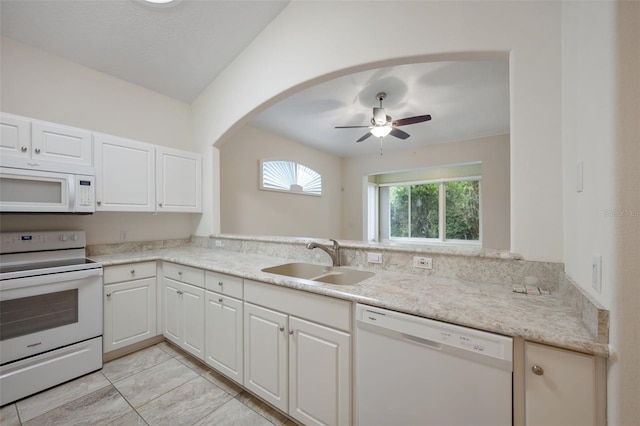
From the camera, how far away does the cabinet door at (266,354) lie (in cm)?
151

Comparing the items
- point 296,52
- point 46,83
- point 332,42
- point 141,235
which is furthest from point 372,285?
point 46,83

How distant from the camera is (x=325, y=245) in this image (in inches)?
75.4

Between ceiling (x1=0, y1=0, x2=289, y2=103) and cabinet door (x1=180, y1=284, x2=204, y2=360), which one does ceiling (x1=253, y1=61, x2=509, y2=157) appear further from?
cabinet door (x1=180, y1=284, x2=204, y2=360)

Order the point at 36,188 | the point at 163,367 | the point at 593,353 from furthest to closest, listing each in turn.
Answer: the point at 163,367 → the point at 36,188 → the point at 593,353

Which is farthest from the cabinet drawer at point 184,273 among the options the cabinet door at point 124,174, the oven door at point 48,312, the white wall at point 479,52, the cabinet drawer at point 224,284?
the white wall at point 479,52

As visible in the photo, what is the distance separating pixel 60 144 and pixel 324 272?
7.80 ft

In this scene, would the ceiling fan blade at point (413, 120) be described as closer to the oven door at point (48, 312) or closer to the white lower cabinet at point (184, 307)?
the white lower cabinet at point (184, 307)

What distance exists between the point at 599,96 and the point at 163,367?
3.08 m

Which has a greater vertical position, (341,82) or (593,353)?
(341,82)

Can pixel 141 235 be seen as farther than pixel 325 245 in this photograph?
Yes

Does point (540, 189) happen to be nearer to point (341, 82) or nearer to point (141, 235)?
point (341, 82)

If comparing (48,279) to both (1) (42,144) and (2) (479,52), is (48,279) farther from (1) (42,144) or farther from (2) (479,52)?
(2) (479,52)

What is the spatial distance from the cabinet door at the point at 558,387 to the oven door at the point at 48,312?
2764mm

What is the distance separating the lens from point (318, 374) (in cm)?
136
